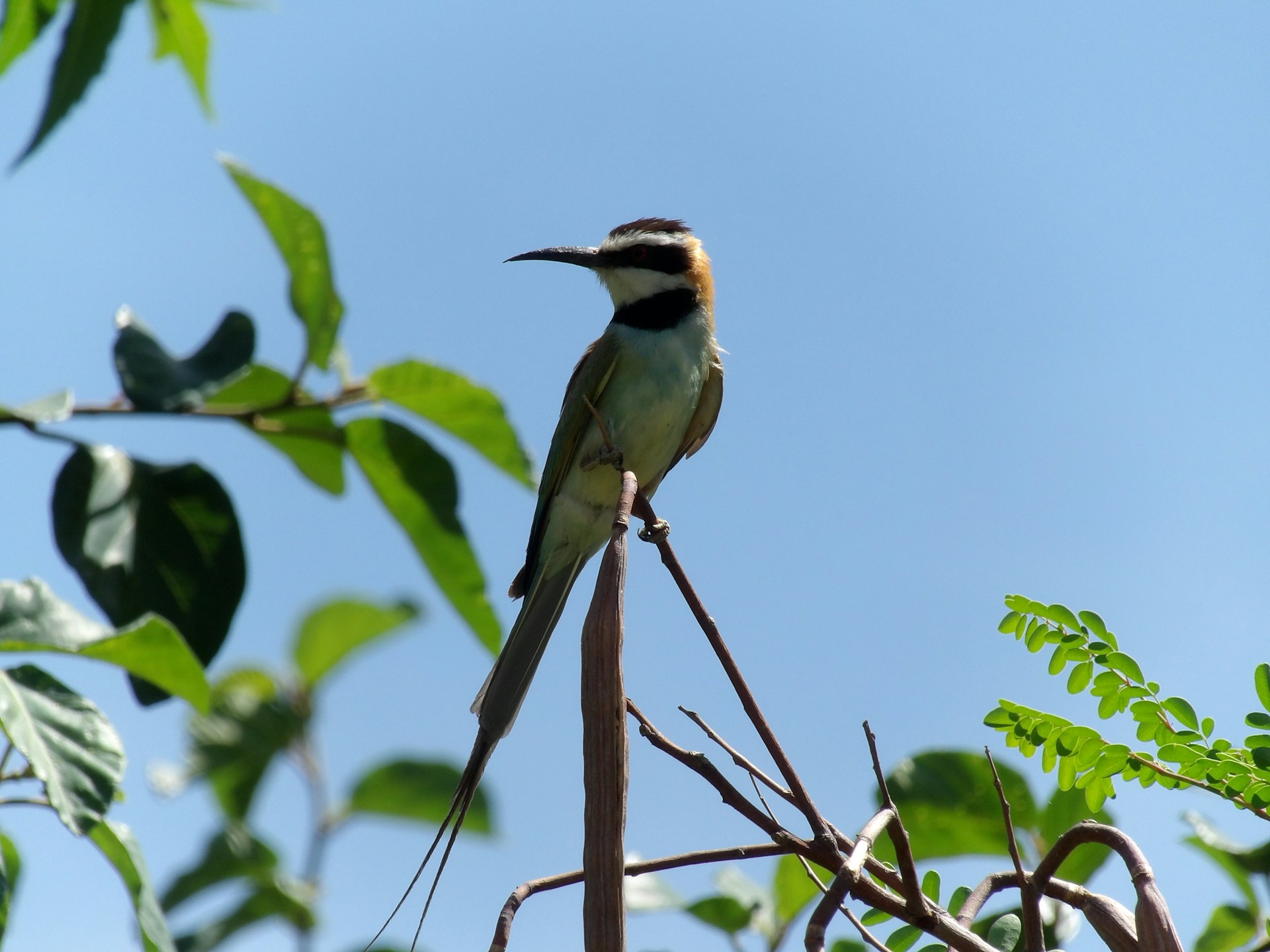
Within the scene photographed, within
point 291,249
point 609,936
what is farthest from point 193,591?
point 609,936

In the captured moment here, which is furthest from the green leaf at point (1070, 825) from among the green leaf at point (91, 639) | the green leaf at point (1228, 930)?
the green leaf at point (91, 639)

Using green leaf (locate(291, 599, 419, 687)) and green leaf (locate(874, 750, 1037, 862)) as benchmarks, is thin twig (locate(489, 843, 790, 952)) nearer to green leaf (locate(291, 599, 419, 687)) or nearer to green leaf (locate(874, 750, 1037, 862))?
green leaf (locate(874, 750, 1037, 862))

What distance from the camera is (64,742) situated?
2.12 meters

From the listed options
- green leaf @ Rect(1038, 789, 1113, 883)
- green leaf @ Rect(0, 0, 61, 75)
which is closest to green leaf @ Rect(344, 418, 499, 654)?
green leaf @ Rect(0, 0, 61, 75)

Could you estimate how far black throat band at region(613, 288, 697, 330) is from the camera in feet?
17.1

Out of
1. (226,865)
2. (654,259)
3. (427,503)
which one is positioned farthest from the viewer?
(654,259)

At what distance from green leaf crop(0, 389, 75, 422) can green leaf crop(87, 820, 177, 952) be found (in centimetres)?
74

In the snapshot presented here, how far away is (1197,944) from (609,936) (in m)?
1.58

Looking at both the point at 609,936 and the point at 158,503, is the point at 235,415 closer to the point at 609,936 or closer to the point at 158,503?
the point at 158,503

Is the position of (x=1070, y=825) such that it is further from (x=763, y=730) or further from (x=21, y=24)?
(x=21, y=24)

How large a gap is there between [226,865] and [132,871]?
0.87 m

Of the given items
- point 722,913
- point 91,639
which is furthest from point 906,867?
point 91,639

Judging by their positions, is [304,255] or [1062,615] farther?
[304,255]

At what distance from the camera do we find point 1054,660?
1816 millimetres
